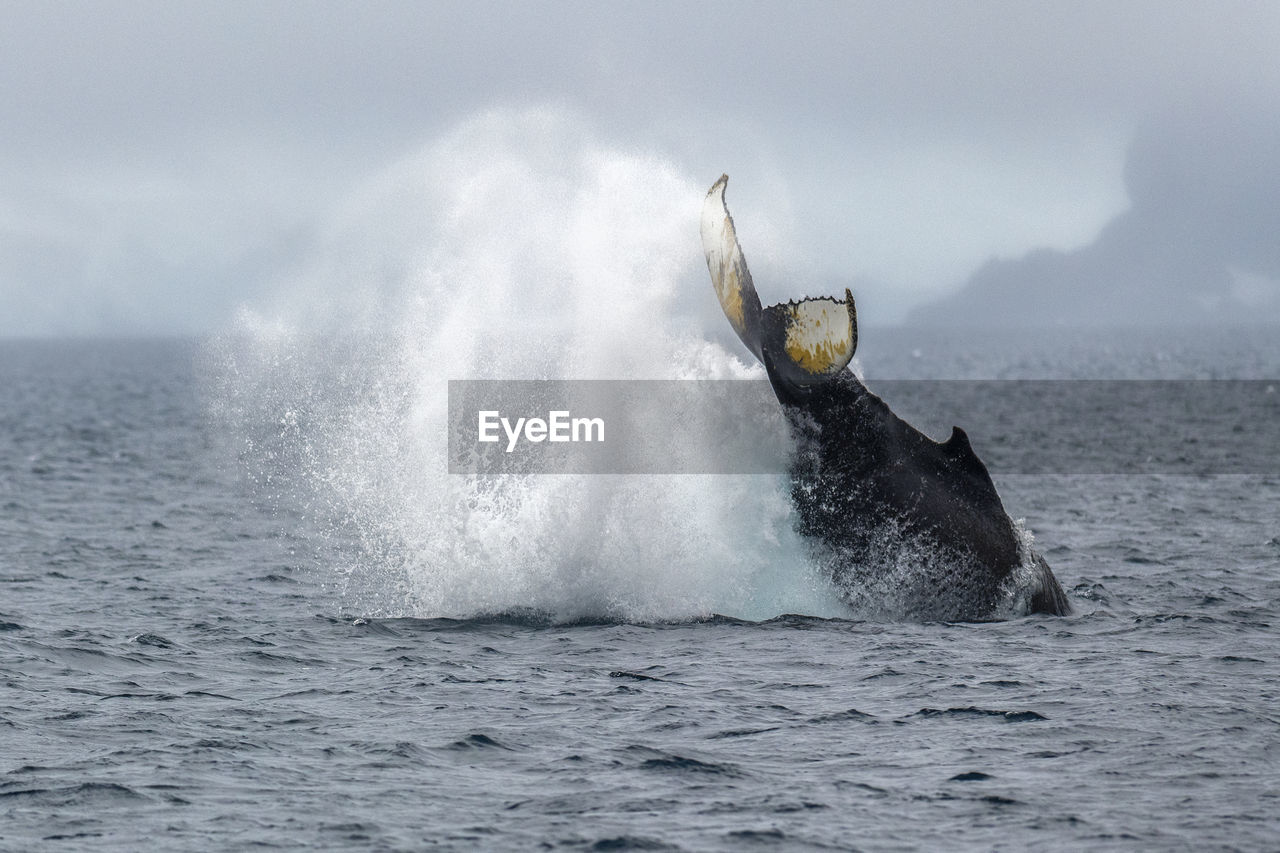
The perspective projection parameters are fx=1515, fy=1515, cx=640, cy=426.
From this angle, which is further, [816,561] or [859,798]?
[816,561]

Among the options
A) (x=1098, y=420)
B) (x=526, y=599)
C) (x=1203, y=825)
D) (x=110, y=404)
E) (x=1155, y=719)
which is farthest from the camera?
(x=110, y=404)

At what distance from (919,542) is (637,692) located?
10.6 ft

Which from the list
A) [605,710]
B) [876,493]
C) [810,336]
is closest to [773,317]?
[810,336]

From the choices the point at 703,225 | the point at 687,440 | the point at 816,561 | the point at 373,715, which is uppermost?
the point at 703,225

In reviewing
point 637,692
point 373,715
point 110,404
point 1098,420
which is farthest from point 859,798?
point 110,404

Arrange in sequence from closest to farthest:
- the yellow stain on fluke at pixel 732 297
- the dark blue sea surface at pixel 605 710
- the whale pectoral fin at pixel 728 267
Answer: the dark blue sea surface at pixel 605 710 < the whale pectoral fin at pixel 728 267 < the yellow stain on fluke at pixel 732 297

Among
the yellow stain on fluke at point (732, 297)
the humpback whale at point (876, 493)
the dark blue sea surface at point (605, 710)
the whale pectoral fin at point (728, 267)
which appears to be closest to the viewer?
the dark blue sea surface at point (605, 710)

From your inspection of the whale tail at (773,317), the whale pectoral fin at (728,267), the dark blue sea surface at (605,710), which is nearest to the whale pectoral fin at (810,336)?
the whale tail at (773,317)

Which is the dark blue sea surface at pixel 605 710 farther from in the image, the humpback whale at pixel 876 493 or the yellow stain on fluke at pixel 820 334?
the yellow stain on fluke at pixel 820 334

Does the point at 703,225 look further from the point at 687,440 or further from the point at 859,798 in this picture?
the point at 859,798

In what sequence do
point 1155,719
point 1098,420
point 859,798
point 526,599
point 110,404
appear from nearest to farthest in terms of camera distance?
1. point 859,798
2. point 1155,719
3. point 526,599
4. point 1098,420
5. point 110,404

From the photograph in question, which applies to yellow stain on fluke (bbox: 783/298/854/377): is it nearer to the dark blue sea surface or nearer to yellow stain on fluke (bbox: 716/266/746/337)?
yellow stain on fluke (bbox: 716/266/746/337)

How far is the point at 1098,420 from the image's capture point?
1961 inches

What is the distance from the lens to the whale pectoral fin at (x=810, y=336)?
1239 centimetres
